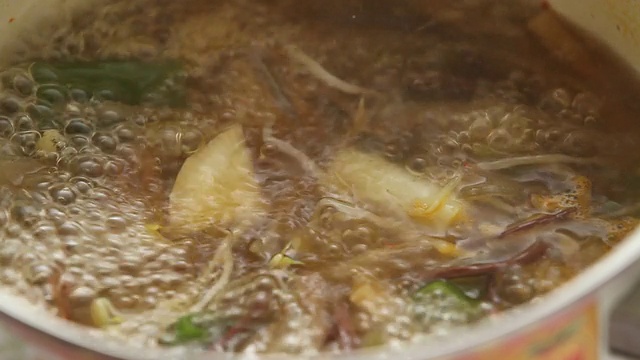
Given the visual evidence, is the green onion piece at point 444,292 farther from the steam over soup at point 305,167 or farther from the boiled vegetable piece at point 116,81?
the boiled vegetable piece at point 116,81

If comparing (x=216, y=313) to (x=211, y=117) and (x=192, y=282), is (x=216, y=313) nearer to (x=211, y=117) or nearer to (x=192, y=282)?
(x=192, y=282)

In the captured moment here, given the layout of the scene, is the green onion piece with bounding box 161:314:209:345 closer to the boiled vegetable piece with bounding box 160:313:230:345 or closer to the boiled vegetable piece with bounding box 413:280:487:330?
the boiled vegetable piece with bounding box 160:313:230:345

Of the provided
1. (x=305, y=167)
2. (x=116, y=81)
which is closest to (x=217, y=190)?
(x=305, y=167)

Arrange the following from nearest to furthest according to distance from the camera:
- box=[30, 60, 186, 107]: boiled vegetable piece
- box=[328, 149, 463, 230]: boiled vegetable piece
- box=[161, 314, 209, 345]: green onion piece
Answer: box=[161, 314, 209, 345]: green onion piece < box=[328, 149, 463, 230]: boiled vegetable piece < box=[30, 60, 186, 107]: boiled vegetable piece

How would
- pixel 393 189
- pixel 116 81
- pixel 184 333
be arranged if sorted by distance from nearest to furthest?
pixel 184 333
pixel 393 189
pixel 116 81

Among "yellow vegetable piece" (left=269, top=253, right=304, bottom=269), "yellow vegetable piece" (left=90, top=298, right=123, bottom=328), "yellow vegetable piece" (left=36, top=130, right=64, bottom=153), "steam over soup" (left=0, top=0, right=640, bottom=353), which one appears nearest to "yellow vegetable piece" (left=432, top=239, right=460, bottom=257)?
"steam over soup" (left=0, top=0, right=640, bottom=353)

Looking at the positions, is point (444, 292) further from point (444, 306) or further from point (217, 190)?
point (217, 190)

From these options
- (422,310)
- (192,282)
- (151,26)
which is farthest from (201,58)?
(422,310)

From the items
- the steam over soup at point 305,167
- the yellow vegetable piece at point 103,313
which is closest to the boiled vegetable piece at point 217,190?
the steam over soup at point 305,167
